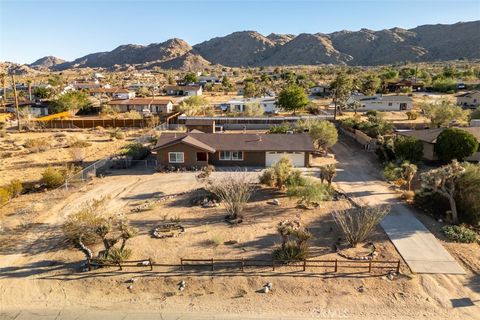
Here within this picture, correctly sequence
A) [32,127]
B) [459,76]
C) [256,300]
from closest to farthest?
1. [256,300]
2. [32,127]
3. [459,76]

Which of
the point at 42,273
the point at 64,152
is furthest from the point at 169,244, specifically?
the point at 64,152

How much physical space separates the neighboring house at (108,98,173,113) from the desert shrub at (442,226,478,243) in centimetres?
5884

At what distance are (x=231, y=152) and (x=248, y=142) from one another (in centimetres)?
210

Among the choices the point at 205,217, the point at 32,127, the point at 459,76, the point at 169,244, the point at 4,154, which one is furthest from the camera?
the point at 459,76

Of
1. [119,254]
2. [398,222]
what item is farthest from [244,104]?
[119,254]

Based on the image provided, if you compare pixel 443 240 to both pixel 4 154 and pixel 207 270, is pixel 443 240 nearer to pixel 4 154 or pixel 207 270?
pixel 207 270

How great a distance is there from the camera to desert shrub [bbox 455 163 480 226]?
2242 centimetres

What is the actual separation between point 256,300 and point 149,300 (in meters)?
4.80

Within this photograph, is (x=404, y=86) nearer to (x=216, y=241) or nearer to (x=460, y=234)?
(x=460, y=234)

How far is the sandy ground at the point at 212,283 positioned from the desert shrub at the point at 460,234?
3.86 m

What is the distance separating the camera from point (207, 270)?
59.4 feet

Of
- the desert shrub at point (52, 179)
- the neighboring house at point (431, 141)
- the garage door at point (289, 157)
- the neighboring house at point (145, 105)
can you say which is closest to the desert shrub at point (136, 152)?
the desert shrub at point (52, 179)

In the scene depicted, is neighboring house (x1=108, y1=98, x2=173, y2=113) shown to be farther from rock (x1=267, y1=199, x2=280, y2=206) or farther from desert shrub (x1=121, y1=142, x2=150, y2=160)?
rock (x1=267, y1=199, x2=280, y2=206)

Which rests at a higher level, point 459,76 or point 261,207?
point 459,76
